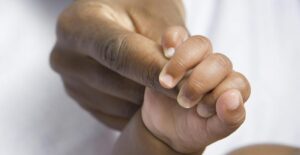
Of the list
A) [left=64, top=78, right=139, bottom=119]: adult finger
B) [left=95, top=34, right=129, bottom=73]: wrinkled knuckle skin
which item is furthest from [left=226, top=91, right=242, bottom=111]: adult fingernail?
[left=64, top=78, right=139, bottom=119]: adult finger

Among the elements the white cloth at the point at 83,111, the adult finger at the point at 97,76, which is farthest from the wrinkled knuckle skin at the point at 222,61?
the white cloth at the point at 83,111

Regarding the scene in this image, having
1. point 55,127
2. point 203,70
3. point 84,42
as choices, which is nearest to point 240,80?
point 203,70

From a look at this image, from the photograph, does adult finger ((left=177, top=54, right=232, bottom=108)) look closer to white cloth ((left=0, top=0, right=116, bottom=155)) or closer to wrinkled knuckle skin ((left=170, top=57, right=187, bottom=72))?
wrinkled knuckle skin ((left=170, top=57, right=187, bottom=72))

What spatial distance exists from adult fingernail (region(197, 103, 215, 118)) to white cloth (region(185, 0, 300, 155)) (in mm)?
270

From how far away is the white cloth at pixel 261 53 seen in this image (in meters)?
0.67

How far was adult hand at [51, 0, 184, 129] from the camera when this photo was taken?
1.39 ft

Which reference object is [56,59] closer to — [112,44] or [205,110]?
[112,44]

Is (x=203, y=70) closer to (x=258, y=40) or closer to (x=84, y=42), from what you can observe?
(x=84, y=42)

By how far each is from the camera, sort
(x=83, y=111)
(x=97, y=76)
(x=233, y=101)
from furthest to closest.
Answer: (x=83, y=111)
(x=97, y=76)
(x=233, y=101)

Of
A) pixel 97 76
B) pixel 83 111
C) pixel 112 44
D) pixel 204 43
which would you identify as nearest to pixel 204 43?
pixel 204 43

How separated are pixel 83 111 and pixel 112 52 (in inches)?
10.0

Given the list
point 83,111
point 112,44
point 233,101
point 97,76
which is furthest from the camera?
point 83,111

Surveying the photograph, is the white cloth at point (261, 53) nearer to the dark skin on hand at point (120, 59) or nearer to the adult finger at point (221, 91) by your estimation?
the dark skin on hand at point (120, 59)

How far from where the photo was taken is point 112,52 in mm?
453
